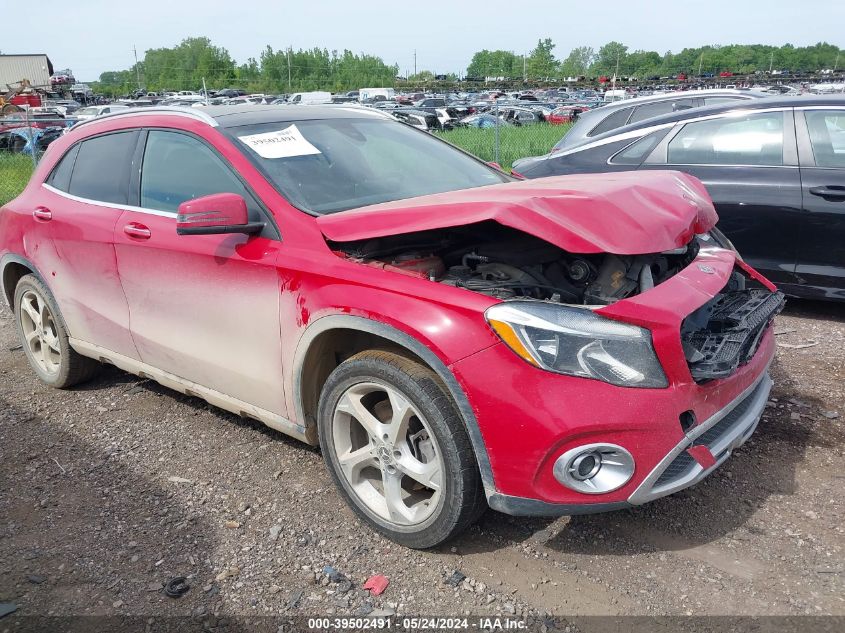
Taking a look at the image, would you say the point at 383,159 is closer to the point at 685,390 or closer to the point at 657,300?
the point at 657,300

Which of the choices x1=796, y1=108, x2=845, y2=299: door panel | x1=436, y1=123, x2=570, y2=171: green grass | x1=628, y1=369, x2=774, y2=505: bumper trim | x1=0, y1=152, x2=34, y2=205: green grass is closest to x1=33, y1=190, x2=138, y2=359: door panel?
x1=628, y1=369, x2=774, y2=505: bumper trim

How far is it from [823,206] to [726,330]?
2752 millimetres

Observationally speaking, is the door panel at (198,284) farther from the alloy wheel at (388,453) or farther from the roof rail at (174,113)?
the alloy wheel at (388,453)

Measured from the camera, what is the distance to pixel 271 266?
2.99 m

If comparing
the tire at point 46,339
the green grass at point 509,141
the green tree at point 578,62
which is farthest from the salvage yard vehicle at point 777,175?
the green tree at point 578,62

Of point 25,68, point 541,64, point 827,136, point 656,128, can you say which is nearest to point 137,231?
point 656,128

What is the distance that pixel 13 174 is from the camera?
43.0 ft

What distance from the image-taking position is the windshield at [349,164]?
3.19 meters

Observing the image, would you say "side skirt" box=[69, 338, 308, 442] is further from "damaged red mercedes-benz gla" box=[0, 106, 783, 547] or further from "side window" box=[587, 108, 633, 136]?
"side window" box=[587, 108, 633, 136]

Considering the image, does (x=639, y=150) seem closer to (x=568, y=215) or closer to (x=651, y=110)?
(x=651, y=110)

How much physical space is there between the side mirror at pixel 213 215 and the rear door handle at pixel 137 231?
66 centimetres

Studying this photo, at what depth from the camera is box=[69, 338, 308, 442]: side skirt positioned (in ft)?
10.4

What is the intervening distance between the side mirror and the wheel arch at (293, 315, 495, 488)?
1.85ft

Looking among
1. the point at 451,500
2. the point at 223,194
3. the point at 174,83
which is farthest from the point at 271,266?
the point at 174,83
